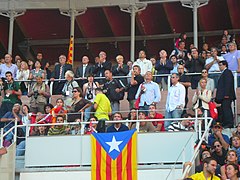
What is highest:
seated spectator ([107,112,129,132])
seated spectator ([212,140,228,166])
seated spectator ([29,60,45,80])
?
seated spectator ([29,60,45,80])

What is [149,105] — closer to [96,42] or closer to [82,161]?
[82,161]

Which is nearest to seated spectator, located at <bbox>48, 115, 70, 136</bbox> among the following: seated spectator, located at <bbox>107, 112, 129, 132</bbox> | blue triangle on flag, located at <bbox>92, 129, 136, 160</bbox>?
seated spectator, located at <bbox>107, 112, 129, 132</bbox>

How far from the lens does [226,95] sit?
1426 cm

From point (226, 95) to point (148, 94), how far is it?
1815mm

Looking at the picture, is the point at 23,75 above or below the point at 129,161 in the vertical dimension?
above

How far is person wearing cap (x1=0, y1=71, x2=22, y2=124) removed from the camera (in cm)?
1643

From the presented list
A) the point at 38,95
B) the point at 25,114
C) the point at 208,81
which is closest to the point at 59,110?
the point at 25,114

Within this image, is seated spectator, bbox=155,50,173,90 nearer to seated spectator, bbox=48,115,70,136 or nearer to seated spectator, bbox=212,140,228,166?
seated spectator, bbox=48,115,70,136

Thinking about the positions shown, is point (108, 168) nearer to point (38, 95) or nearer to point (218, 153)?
point (218, 153)

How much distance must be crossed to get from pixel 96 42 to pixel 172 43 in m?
2.72

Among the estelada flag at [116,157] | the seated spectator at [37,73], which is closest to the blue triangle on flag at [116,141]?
the estelada flag at [116,157]

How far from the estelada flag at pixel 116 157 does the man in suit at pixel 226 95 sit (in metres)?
1.97

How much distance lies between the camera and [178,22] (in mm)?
23406

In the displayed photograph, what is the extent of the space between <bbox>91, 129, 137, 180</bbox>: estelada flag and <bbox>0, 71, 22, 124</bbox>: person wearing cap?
11.0 feet
